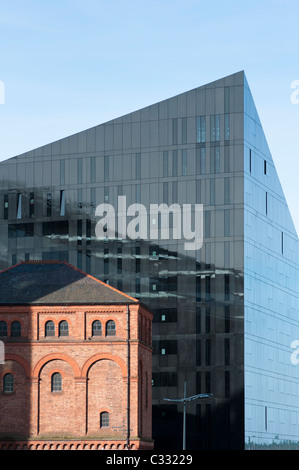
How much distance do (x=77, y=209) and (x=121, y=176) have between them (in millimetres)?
7098

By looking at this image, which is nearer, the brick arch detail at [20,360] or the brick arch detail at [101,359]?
the brick arch detail at [101,359]

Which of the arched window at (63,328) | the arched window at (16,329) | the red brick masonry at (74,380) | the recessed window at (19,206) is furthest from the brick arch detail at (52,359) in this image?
the recessed window at (19,206)

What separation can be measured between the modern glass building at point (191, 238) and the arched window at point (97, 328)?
102 ft

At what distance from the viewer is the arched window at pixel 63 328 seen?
99.6m

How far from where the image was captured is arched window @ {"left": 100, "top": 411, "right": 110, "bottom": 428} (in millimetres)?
97438

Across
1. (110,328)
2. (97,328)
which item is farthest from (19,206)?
(110,328)

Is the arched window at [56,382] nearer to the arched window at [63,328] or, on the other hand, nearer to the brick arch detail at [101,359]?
the brick arch detail at [101,359]

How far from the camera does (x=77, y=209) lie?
5497 inches

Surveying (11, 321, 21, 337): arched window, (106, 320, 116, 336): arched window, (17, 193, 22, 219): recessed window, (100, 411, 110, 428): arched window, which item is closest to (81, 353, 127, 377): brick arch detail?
(106, 320, 116, 336): arched window

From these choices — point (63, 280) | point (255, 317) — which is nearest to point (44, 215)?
point (255, 317)

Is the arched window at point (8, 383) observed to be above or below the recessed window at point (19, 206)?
below

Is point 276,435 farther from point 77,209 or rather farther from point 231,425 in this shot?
point 77,209

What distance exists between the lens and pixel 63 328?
327 feet

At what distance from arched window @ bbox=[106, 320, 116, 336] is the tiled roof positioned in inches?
75.4
